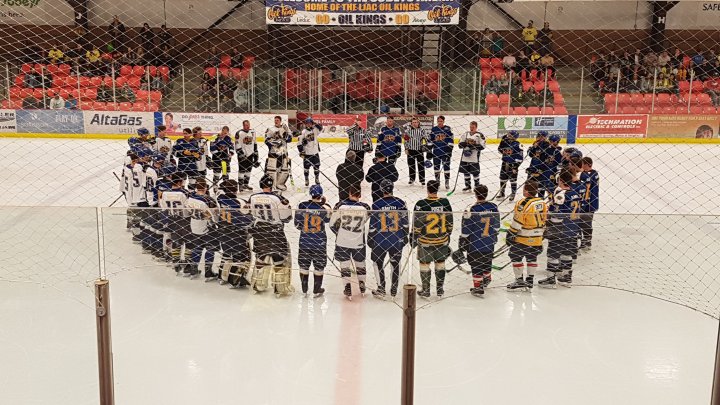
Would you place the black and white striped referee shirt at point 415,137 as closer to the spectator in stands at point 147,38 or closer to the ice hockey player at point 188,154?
the ice hockey player at point 188,154

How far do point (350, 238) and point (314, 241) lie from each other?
31cm

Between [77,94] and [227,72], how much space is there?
3.31 meters

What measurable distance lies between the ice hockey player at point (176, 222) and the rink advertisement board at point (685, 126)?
41.9 ft

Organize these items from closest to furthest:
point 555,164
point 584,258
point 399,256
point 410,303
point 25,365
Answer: point 410,303
point 25,365
point 399,256
point 584,258
point 555,164

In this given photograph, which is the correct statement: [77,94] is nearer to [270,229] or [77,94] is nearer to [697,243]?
[270,229]

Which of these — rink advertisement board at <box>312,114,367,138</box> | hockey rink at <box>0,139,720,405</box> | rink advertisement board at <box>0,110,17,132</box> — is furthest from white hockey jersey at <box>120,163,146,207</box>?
rink advertisement board at <box>0,110,17,132</box>

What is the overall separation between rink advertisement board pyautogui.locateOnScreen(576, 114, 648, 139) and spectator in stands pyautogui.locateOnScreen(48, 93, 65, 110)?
11.5 meters

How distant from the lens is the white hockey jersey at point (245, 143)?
1170cm

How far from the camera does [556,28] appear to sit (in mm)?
20000

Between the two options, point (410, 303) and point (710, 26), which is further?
point (710, 26)

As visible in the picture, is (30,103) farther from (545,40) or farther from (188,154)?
(545,40)

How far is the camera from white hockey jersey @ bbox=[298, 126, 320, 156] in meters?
11.9

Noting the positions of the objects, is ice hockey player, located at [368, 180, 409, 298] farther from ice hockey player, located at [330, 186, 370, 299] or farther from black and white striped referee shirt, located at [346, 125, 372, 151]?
black and white striped referee shirt, located at [346, 125, 372, 151]

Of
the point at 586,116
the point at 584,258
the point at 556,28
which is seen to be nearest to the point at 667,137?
the point at 586,116
